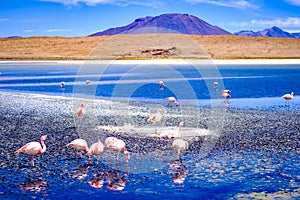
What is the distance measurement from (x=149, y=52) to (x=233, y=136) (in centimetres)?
7492

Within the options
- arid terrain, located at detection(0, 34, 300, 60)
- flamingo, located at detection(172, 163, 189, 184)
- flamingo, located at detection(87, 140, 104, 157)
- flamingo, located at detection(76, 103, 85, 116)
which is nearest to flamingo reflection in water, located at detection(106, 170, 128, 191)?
flamingo, located at detection(87, 140, 104, 157)

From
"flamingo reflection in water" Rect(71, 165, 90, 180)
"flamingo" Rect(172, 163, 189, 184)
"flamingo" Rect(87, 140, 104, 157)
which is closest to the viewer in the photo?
"flamingo" Rect(172, 163, 189, 184)

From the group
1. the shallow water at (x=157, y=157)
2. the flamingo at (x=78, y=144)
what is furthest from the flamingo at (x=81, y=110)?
the flamingo at (x=78, y=144)

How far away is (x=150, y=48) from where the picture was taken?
93875 millimetres

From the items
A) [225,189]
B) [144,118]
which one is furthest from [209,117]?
[225,189]

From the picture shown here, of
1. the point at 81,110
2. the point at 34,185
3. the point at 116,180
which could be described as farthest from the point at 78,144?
the point at 81,110

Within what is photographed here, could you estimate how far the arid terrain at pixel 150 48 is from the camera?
9000cm

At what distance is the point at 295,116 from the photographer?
731 inches

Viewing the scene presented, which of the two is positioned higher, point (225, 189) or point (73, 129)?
point (73, 129)

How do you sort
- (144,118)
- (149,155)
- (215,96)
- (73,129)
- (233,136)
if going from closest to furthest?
(149,155) → (233,136) → (73,129) → (144,118) → (215,96)

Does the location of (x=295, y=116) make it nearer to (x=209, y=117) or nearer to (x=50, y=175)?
(x=209, y=117)

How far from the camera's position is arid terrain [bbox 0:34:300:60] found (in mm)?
90000

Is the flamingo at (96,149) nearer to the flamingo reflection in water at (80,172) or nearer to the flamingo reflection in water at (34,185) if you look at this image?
the flamingo reflection in water at (80,172)

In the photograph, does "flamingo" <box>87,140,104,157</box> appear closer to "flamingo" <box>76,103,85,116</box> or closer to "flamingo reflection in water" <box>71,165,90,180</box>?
"flamingo reflection in water" <box>71,165,90,180</box>
